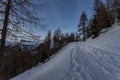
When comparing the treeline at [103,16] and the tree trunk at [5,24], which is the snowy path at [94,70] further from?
the treeline at [103,16]

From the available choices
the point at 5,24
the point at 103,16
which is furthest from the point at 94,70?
the point at 103,16

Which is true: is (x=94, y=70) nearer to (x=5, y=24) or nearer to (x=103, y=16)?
(x=5, y=24)

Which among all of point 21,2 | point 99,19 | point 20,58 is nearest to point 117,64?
point 20,58

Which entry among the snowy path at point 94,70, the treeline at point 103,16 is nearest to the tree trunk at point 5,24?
the snowy path at point 94,70

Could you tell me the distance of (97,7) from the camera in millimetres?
54281

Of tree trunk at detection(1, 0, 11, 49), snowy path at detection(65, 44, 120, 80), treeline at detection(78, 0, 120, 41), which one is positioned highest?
treeline at detection(78, 0, 120, 41)

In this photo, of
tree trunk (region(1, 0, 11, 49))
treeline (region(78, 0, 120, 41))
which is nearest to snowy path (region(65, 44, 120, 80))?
tree trunk (region(1, 0, 11, 49))

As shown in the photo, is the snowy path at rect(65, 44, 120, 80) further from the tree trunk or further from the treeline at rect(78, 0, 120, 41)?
the treeline at rect(78, 0, 120, 41)

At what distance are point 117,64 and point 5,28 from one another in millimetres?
6093

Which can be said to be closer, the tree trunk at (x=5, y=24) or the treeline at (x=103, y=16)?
the tree trunk at (x=5, y=24)

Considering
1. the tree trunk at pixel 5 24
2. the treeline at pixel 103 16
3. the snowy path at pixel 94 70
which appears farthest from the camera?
the treeline at pixel 103 16

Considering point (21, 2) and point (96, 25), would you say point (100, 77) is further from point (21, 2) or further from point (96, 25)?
point (96, 25)

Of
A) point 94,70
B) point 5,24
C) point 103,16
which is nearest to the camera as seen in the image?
point 94,70

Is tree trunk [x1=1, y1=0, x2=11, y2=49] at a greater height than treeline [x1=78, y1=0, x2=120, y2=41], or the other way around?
treeline [x1=78, y1=0, x2=120, y2=41]
